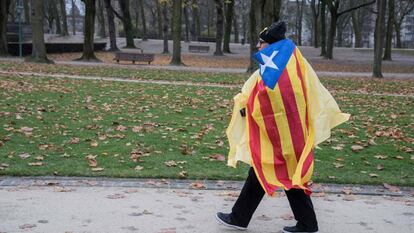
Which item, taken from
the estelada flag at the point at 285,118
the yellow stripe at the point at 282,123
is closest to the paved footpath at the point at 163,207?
the estelada flag at the point at 285,118

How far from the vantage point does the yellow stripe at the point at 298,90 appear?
4.38 m

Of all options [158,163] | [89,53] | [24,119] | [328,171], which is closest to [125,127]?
[24,119]

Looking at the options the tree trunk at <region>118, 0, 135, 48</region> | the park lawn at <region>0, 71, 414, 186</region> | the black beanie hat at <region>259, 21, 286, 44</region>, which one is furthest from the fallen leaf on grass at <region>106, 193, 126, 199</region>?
the tree trunk at <region>118, 0, 135, 48</region>

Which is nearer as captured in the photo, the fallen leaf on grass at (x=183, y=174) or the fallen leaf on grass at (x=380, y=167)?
the fallen leaf on grass at (x=183, y=174)

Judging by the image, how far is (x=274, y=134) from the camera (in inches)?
174

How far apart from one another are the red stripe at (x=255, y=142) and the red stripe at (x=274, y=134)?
0.10m

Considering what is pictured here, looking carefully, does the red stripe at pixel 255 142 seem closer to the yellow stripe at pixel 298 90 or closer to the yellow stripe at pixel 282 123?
the yellow stripe at pixel 282 123

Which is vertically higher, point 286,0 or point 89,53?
point 286,0

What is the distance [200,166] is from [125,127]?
2.95 metres

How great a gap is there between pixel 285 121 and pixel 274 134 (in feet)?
0.45

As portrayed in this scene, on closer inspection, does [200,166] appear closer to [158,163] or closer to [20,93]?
[158,163]

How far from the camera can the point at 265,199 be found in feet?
18.9

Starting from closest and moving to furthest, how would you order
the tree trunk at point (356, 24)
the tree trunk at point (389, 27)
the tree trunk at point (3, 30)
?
the tree trunk at point (3, 30)
the tree trunk at point (389, 27)
the tree trunk at point (356, 24)

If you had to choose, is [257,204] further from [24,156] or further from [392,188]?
[24,156]
